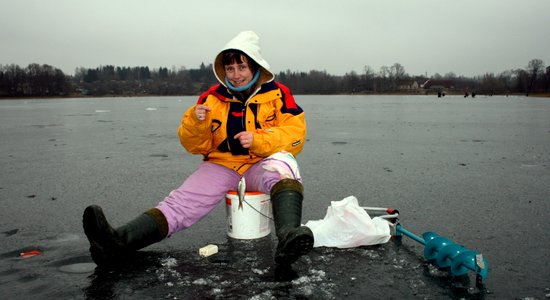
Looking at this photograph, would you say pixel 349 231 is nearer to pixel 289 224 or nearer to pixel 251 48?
pixel 289 224

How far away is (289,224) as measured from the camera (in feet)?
9.78

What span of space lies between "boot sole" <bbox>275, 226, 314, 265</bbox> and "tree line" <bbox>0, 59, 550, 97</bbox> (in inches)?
4381

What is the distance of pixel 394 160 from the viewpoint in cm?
754

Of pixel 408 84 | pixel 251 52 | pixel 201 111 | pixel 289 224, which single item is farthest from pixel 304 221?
pixel 408 84

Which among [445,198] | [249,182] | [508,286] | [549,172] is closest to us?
[508,286]

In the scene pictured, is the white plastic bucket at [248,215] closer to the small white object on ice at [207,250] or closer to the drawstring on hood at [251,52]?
the small white object on ice at [207,250]

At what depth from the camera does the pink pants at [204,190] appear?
11.1ft

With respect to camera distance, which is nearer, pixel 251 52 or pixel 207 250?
pixel 207 250

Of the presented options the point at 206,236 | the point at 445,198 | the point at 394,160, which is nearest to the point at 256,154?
the point at 206,236

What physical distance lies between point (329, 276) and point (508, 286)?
1.01 meters

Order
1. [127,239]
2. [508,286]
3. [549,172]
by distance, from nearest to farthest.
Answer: [508,286]
[127,239]
[549,172]

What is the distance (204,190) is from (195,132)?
444mm

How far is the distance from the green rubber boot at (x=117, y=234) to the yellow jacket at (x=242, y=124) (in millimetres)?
668

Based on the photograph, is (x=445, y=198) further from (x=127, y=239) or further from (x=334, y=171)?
(x=127, y=239)
